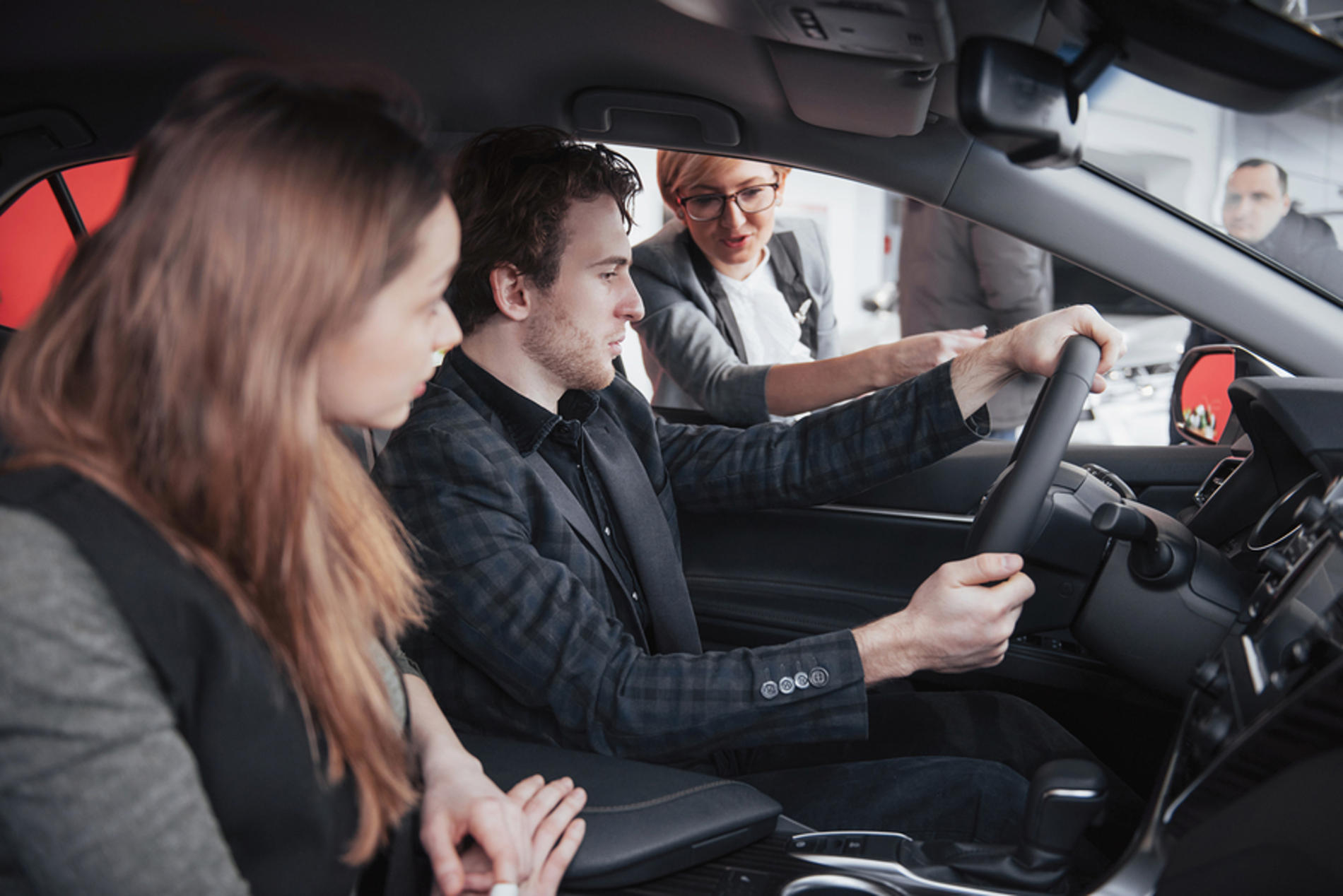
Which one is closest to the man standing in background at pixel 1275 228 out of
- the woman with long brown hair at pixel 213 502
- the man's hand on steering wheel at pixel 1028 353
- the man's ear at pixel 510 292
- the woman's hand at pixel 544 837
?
the man's hand on steering wheel at pixel 1028 353

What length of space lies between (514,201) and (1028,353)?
0.79m

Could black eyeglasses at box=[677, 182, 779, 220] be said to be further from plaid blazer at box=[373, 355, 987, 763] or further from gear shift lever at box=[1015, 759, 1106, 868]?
gear shift lever at box=[1015, 759, 1106, 868]

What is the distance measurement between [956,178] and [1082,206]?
18 centimetres

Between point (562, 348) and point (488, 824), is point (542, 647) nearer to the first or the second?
point (488, 824)

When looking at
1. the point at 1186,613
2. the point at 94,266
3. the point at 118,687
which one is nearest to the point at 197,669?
the point at 118,687

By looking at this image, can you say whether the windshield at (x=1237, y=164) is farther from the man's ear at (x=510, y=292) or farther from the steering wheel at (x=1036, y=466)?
the man's ear at (x=510, y=292)

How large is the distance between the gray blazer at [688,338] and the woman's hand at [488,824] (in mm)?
1143

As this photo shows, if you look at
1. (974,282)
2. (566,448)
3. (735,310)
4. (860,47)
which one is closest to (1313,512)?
(860,47)

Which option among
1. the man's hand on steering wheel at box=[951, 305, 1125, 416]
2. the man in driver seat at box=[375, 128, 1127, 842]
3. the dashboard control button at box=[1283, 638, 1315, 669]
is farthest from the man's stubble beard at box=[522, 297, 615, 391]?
the dashboard control button at box=[1283, 638, 1315, 669]

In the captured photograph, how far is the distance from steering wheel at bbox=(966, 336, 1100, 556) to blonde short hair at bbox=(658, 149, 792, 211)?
3.07ft

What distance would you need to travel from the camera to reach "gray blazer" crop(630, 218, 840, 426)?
2.04 metres

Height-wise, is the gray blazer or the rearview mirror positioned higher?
the rearview mirror

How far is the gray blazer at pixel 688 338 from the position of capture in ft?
6.69

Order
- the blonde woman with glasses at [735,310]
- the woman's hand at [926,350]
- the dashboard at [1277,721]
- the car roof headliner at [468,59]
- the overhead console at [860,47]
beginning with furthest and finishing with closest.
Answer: the blonde woman with glasses at [735,310] < the woman's hand at [926,350] < the car roof headliner at [468,59] < the overhead console at [860,47] < the dashboard at [1277,721]
